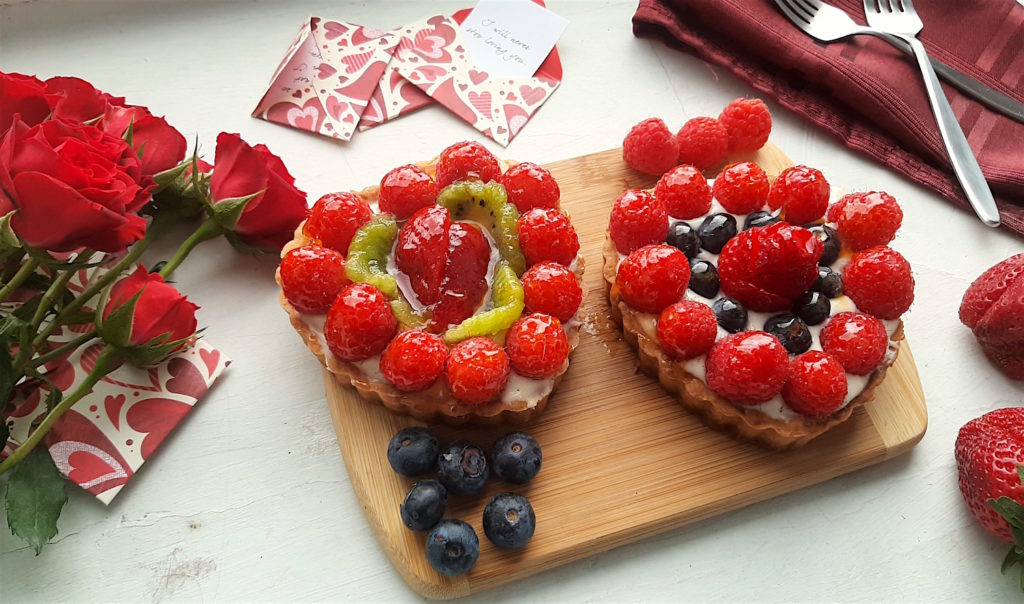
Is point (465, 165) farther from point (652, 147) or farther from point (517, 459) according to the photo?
point (517, 459)

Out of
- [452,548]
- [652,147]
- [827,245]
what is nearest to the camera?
[452,548]

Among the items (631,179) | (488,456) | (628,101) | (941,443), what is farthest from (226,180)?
(941,443)

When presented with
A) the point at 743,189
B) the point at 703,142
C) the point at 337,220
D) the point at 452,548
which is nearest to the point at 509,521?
the point at 452,548

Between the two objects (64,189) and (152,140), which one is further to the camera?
(152,140)

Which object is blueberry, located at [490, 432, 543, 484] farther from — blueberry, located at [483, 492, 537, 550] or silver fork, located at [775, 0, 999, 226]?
silver fork, located at [775, 0, 999, 226]

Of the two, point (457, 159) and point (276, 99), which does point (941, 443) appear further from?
point (276, 99)

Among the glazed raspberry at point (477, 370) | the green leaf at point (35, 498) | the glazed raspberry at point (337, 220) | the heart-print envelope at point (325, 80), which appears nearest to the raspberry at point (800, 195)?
the glazed raspberry at point (477, 370)

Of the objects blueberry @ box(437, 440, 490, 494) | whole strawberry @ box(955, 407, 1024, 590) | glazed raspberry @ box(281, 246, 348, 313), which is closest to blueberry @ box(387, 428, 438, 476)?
blueberry @ box(437, 440, 490, 494)
